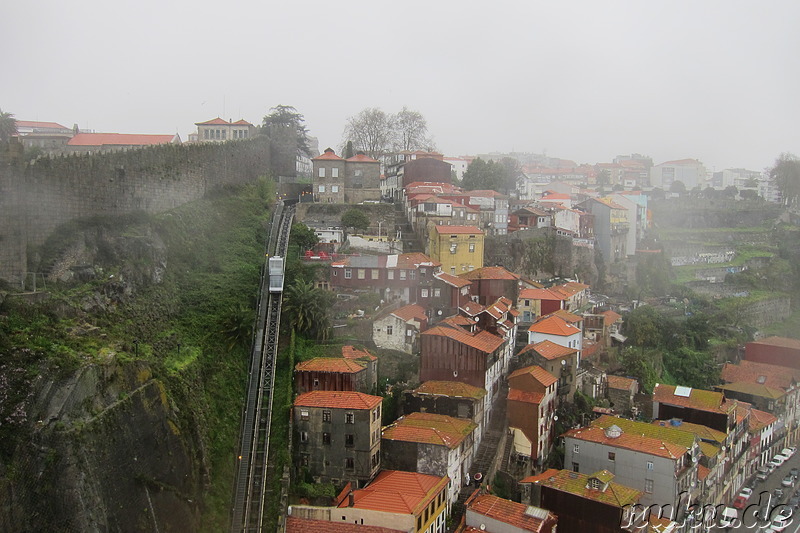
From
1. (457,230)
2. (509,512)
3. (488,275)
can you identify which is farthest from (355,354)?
(457,230)

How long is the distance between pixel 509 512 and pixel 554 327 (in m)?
10.4

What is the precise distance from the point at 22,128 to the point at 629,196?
4128cm

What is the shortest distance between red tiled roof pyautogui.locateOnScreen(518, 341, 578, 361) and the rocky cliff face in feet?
46.4

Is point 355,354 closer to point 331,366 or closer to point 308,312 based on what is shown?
point 331,366

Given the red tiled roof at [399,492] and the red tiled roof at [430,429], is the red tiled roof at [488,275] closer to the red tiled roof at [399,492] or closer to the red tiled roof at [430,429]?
the red tiled roof at [430,429]

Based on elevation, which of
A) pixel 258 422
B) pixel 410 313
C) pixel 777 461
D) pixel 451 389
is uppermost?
pixel 410 313

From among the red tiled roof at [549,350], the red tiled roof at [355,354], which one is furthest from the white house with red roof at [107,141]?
the red tiled roof at [549,350]

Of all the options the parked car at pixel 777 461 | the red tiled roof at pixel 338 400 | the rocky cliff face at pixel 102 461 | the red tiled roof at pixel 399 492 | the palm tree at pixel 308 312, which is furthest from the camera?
the parked car at pixel 777 461

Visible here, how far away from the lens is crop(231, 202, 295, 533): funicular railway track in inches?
851

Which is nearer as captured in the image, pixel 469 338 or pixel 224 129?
pixel 469 338

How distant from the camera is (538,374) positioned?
91.7 feet

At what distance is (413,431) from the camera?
24641mm

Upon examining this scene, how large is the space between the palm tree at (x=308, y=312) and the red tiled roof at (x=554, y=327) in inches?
356

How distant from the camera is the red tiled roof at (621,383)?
106ft
